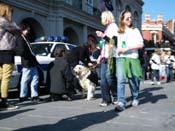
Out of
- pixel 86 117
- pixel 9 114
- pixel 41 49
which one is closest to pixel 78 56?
pixel 41 49

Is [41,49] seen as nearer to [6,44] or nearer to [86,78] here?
[86,78]

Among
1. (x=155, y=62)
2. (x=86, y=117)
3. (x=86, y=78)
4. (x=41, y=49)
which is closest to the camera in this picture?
(x=86, y=117)

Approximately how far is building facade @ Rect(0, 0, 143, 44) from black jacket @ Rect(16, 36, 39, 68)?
461 inches

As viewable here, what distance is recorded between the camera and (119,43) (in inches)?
354

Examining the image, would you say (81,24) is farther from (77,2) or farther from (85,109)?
(85,109)

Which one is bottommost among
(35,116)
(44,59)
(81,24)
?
(35,116)

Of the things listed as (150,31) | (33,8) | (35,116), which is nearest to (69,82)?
(35,116)

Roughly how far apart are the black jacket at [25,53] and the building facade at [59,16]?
11718 millimetres

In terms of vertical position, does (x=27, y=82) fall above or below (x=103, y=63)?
below

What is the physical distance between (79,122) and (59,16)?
67.9 ft

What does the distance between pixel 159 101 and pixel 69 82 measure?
2132 millimetres

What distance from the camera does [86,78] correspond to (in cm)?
1135

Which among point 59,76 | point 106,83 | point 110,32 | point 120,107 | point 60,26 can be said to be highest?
point 60,26

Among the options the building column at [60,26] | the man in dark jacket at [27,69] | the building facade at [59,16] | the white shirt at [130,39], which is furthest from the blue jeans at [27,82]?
→ the building column at [60,26]
